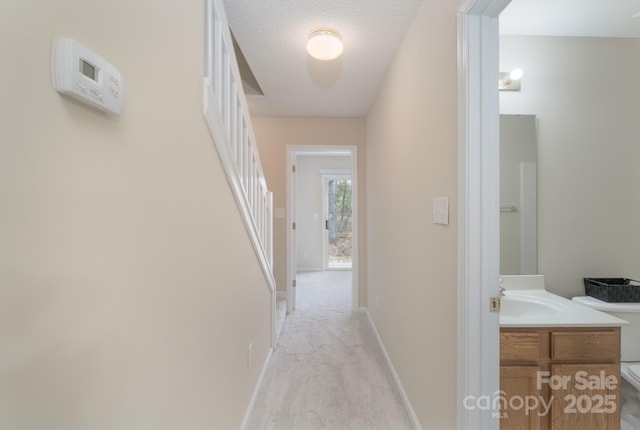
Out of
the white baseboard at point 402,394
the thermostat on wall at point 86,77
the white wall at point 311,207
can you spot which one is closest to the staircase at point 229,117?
the thermostat on wall at point 86,77

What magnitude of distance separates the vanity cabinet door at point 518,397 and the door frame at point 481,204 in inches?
11.9

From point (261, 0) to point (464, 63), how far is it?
3.99ft

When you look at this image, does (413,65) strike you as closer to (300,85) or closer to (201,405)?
(300,85)

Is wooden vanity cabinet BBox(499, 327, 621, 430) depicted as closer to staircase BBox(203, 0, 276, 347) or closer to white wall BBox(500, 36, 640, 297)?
white wall BBox(500, 36, 640, 297)

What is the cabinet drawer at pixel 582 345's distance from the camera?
1248 millimetres

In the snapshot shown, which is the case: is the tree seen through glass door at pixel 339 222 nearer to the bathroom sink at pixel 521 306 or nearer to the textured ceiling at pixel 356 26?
the textured ceiling at pixel 356 26

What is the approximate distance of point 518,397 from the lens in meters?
1.24

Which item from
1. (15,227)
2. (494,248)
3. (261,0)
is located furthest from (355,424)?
(261,0)

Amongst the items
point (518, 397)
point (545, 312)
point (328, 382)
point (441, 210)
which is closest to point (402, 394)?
point (328, 382)

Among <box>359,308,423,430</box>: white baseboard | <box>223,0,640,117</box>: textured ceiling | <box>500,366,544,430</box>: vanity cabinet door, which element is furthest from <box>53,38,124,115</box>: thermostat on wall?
<box>359,308,423,430</box>: white baseboard

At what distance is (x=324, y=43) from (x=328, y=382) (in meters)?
2.36

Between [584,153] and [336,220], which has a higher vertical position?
[584,153]

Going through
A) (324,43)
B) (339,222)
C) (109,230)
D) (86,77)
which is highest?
(324,43)

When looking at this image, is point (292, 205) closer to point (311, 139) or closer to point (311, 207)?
point (311, 139)
